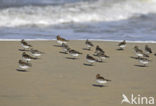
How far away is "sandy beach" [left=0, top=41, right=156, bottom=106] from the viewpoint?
9750mm

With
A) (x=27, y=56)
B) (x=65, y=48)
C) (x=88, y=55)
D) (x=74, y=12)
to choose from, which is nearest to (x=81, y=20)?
(x=74, y=12)

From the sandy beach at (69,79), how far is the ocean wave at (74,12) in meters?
6.37

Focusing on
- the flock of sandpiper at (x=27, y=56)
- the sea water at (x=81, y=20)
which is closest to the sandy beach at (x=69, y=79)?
the flock of sandpiper at (x=27, y=56)

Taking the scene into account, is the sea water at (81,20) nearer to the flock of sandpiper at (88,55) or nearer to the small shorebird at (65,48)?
the flock of sandpiper at (88,55)

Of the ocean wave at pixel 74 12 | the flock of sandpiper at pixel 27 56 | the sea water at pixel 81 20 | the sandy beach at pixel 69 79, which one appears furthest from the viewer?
the ocean wave at pixel 74 12

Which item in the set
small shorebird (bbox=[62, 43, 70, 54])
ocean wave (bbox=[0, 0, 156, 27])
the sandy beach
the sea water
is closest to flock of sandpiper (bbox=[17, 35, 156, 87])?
small shorebird (bbox=[62, 43, 70, 54])

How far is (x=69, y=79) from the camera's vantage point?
445 inches

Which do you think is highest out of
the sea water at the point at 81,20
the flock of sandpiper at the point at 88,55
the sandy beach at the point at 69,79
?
the sea water at the point at 81,20

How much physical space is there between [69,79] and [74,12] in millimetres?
12432

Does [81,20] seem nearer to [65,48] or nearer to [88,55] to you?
[65,48]

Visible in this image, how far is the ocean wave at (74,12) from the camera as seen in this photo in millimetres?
21125

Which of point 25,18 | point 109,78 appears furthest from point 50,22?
point 109,78

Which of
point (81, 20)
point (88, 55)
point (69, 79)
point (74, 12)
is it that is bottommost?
point (69, 79)

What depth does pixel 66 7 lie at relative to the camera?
81.6 feet
